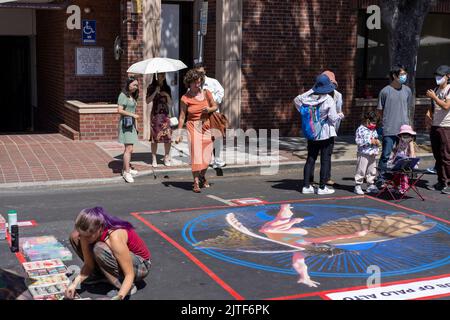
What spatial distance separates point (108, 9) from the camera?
16.1 metres

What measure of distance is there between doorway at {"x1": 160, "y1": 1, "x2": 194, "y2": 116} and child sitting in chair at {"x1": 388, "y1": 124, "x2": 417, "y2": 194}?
693 centimetres

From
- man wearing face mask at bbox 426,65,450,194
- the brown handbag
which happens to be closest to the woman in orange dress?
the brown handbag

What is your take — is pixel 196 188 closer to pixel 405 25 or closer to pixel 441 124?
pixel 441 124

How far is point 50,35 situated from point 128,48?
3.90 m

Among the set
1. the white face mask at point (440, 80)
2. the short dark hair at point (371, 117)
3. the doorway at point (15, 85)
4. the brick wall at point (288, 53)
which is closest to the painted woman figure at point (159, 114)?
the short dark hair at point (371, 117)

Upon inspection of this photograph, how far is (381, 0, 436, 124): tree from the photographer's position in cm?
1396

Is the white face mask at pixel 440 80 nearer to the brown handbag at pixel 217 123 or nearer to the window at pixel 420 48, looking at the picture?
the brown handbag at pixel 217 123

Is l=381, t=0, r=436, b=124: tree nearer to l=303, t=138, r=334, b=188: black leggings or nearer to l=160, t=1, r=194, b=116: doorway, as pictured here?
l=303, t=138, r=334, b=188: black leggings

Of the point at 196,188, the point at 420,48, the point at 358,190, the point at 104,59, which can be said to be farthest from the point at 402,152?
the point at 420,48

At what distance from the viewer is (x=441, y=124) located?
432 inches

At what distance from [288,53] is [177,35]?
8.79 ft

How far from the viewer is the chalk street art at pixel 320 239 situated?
7.19 m

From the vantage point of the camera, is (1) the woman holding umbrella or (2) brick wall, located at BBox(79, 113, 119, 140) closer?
(1) the woman holding umbrella

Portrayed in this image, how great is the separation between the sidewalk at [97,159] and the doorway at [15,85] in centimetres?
608
